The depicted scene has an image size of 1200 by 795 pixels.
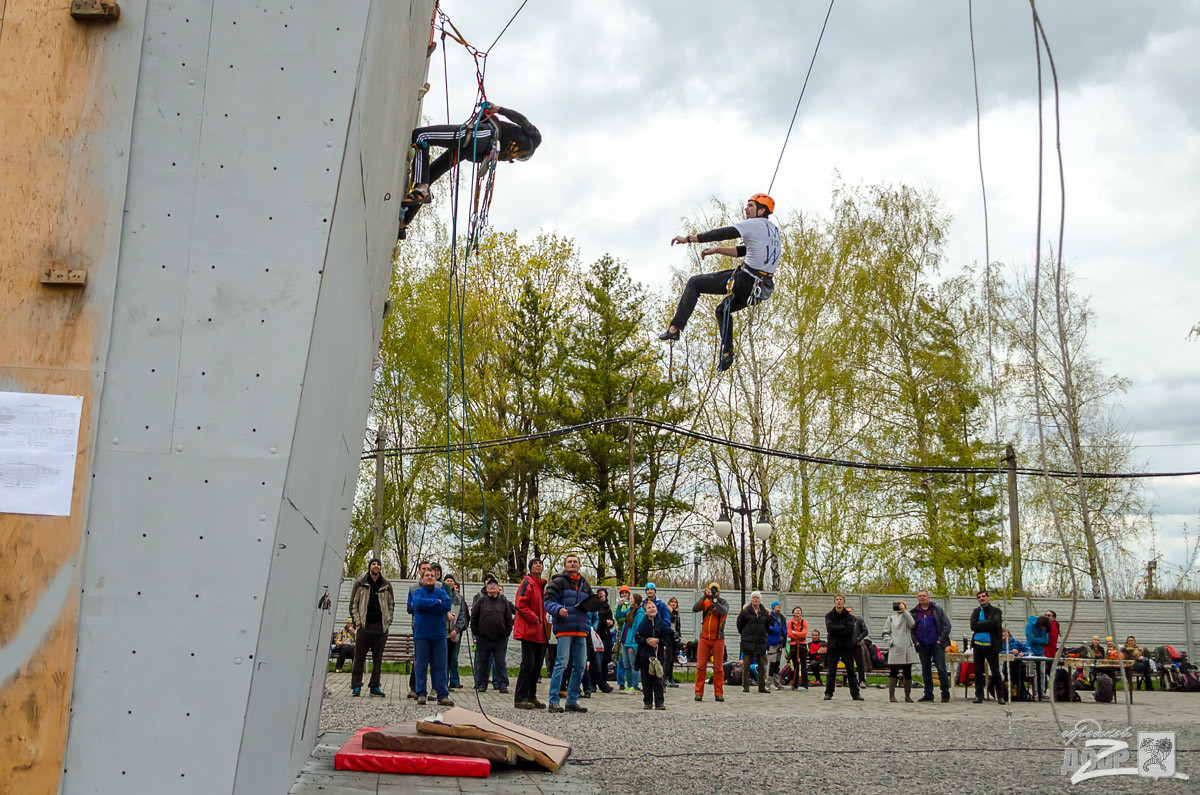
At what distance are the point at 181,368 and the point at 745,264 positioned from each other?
5.92 meters

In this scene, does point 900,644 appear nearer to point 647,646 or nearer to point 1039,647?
point 1039,647

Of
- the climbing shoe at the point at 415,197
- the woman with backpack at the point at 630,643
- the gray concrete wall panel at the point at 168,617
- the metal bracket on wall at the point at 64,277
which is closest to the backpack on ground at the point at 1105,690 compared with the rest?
the woman with backpack at the point at 630,643

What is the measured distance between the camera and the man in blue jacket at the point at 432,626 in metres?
11.0

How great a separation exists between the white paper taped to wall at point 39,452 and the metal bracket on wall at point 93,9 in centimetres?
155

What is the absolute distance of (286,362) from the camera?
3867mm

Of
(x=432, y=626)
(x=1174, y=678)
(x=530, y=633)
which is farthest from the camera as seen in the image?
(x=1174, y=678)

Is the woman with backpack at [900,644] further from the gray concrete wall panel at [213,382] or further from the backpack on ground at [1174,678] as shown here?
the gray concrete wall panel at [213,382]

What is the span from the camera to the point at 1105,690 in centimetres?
1669

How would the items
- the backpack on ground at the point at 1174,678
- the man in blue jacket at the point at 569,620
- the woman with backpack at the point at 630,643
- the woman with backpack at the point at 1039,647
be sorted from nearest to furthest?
the man in blue jacket at the point at 569,620
the woman with backpack at the point at 630,643
the woman with backpack at the point at 1039,647
the backpack on ground at the point at 1174,678

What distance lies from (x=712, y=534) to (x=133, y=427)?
31042 millimetres

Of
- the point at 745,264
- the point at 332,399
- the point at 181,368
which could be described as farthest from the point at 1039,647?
the point at 181,368

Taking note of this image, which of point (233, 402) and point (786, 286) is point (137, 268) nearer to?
point (233, 402)

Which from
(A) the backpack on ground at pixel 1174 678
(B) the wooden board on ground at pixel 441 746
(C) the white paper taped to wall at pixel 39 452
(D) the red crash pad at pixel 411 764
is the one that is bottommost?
(A) the backpack on ground at pixel 1174 678

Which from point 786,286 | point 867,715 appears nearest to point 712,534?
point 786,286
